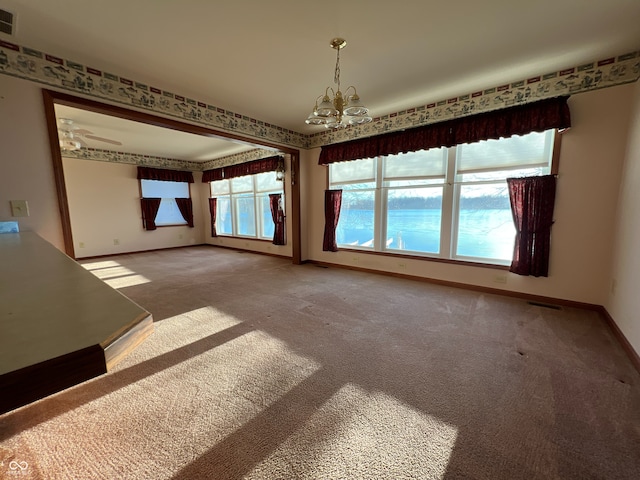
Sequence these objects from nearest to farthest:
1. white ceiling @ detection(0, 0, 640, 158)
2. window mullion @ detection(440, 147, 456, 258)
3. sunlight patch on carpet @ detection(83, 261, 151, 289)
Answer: white ceiling @ detection(0, 0, 640, 158) < window mullion @ detection(440, 147, 456, 258) < sunlight patch on carpet @ detection(83, 261, 151, 289)

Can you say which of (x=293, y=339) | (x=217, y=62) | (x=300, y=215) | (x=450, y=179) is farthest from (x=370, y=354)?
(x=300, y=215)

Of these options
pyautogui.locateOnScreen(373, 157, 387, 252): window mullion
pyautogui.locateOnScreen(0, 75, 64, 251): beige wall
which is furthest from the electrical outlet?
pyautogui.locateOnScreen(0, 75, 64, 251): beige wall

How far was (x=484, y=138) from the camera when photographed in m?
3.19

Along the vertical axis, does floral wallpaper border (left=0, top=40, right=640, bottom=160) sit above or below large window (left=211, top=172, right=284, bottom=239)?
above

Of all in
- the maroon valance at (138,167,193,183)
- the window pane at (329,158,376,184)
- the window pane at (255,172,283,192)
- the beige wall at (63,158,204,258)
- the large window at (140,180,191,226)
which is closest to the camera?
the window pane at (329,158,376,184)

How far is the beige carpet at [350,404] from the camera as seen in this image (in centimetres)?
119

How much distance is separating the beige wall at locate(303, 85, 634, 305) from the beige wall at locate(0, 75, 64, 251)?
5113 millimetres

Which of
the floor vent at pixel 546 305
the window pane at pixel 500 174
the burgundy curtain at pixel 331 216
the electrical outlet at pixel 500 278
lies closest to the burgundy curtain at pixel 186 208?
the burgundy curtain at pixel 331 216

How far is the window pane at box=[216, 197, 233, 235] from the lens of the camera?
24.4 feet

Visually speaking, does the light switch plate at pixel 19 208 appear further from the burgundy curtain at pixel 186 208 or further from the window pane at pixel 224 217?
the burgundy curtain at pixel 186 208

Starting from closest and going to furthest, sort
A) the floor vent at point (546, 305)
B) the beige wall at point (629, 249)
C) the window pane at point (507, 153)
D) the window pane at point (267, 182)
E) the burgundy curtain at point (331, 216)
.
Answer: the beige wall at point (629, 249) → the floor vent at point (546, 305) → the window pane at point (507, 153) → the burgundy curtain at point (331, 216) → the window pane at point (267, 182)

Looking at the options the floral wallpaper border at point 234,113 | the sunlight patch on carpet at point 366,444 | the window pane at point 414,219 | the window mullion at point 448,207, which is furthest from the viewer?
the window pane at point 414,219

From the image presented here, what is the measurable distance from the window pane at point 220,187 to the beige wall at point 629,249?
7.40 m

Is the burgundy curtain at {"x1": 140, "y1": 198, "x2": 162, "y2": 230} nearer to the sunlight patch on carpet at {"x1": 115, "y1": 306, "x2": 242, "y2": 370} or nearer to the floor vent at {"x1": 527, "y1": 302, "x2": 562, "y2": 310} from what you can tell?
the sunlight patch on carpet at {"x1": 115, "y1": 306, "x2": 242, "y2": 370}
